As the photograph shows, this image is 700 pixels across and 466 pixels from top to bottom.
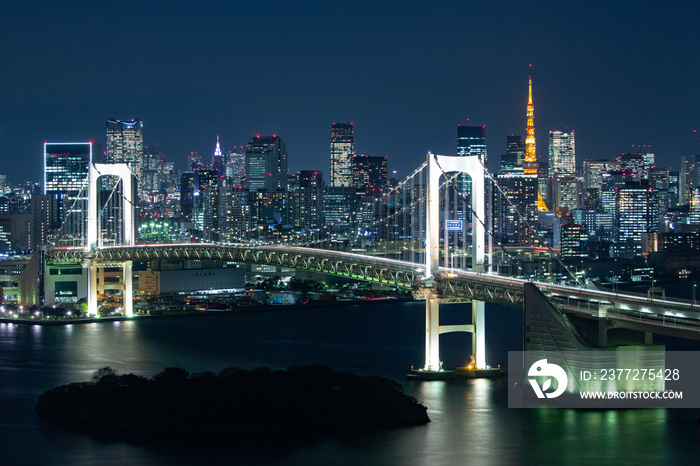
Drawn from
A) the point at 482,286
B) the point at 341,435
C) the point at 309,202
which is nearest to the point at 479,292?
the point at 482,286

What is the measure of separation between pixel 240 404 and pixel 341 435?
1581mm

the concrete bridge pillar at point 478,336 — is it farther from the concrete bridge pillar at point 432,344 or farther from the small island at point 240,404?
the small island at point 240,404

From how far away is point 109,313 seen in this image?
110 ft

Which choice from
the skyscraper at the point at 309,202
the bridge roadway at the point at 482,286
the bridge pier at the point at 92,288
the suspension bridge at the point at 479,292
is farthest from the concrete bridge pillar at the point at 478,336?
the skyscraper at the point at 309,202

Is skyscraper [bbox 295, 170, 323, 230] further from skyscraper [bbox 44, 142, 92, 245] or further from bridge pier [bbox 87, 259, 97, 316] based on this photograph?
bridge pier [bbox 87, 259, 97, 316]

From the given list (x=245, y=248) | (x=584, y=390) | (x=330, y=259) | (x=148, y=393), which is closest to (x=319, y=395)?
(x=148, y=393)

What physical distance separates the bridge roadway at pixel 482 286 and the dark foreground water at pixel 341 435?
1428 mm

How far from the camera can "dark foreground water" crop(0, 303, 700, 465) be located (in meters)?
14.6

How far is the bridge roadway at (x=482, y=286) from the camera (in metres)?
16.5

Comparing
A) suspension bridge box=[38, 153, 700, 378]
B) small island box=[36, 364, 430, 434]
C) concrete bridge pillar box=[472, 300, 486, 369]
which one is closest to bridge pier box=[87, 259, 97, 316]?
suspension bridge box=[38, 153, 700, 378]

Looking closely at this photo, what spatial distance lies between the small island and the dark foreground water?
1.35 feet

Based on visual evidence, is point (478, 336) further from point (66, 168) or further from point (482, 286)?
point (66, 168)

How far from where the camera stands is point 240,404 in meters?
16.3

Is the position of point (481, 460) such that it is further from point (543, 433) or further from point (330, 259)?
point (330, 259)
